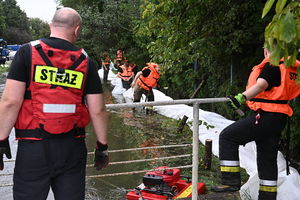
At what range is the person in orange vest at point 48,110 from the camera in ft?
7.01

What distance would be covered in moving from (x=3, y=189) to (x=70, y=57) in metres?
3.41

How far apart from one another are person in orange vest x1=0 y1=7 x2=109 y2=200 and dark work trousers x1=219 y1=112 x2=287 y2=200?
158 cm

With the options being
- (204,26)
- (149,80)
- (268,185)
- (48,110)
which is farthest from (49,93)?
(149,80)

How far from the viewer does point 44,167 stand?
7.25 feet

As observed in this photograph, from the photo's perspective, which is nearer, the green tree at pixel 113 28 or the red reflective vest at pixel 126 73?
the red reflective vest at pixel 126 73

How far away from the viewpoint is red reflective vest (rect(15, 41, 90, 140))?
216 cm

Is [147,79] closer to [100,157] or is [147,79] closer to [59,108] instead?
[100,157]

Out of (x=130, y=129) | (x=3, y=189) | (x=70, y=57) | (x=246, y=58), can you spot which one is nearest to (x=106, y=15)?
(x=130, y=129)

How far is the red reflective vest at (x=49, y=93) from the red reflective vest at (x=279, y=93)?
1785 millimetres

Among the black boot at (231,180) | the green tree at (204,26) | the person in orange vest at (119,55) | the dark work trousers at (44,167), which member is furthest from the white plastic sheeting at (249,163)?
the person in orange vest at (119,55)

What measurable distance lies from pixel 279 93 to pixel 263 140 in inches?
18.4

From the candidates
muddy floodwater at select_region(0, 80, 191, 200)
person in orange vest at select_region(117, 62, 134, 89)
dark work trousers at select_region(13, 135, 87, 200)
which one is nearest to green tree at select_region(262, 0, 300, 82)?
dark work trousers at select_region(13, 135, 87, 200)

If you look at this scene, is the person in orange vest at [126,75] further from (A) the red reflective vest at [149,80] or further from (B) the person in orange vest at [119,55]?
(A) the red reflective vest at [149,80]

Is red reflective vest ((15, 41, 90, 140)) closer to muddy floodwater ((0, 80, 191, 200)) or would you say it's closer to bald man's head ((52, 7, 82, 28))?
bald man's head ((52, 7, 82, 28))
